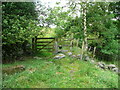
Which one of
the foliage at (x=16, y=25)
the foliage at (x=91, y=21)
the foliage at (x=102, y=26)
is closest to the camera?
the foliage at (x=16, y=25)

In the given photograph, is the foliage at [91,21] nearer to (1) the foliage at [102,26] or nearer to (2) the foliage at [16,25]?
(1) the foliage at [102,26]

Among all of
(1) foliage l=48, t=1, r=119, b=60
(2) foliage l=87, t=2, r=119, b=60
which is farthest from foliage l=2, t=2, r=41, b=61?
(2) foliage l=87, t=2, r=119, b=60

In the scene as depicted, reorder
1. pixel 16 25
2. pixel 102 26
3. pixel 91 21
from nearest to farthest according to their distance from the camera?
pixel 16 25 → pixel 91 21 → pixel 102 26

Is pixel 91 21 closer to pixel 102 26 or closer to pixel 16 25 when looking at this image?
pixel 102 26

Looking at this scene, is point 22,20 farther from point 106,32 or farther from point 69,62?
point 106,32

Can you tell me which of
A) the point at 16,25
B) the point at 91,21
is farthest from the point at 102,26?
the point at 16,25

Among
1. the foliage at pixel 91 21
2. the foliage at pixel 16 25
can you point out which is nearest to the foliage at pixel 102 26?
the foliage at pixel 91 21

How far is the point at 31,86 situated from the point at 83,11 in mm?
6794

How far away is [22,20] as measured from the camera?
357 inches

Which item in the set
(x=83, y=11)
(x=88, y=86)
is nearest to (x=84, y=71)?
(x=88, y=86)

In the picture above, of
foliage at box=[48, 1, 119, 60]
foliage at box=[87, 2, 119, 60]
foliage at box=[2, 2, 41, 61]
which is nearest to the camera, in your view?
foliage at box=[2, 2, 41, 61]

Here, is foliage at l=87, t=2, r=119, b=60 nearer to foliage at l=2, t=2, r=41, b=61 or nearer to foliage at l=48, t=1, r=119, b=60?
foliage at l=48, t=1, r=119, b=60

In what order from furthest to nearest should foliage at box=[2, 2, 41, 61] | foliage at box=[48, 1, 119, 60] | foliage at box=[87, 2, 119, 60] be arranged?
foliage at box=[87, 2, 119, 60] < foliage at box=[48, 1, 119, 60] < foliage at box=[2, 2, 41, 61]

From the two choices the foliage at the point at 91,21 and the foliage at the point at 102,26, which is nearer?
the foliage at the point at 91,21
